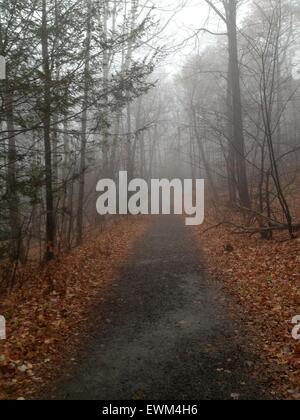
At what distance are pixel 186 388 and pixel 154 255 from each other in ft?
24.3

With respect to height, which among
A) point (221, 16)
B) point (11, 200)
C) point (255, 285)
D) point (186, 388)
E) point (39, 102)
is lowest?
point (186, 388)

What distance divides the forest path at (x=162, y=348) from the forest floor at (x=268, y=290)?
0.96ft

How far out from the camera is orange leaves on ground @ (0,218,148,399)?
516cm

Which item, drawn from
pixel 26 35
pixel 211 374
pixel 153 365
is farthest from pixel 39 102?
pixel 211 374

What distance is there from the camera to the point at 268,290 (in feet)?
25.3

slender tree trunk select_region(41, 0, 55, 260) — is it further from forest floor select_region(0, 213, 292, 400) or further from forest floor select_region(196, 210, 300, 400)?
forest floor select_region(196, 210, 300, 400)

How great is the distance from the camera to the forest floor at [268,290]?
16.7 feet

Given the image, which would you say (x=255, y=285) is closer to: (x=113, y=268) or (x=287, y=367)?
(x=287, y=367)

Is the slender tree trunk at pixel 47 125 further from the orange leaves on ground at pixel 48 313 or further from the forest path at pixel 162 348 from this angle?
the forest path at pixel 162 348

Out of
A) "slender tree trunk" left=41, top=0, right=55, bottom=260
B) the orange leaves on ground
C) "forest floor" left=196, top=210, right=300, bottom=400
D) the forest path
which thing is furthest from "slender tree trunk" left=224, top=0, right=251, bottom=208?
"slender tree trunk" left=41, top=0, right=55, bottom=260

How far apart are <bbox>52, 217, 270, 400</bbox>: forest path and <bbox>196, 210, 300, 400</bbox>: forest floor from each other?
0.29 metres

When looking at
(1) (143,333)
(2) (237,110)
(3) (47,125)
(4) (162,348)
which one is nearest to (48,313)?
(1) (143,333)

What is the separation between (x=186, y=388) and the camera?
468 centimetres

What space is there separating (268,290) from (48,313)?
4013mm
